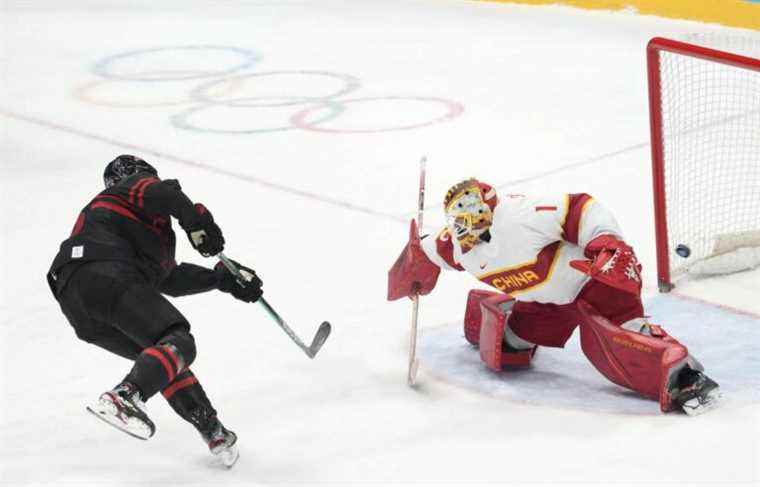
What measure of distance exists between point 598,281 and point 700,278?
118 cm

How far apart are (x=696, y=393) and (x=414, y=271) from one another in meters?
0.98

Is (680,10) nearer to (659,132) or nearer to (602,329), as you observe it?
(659,132)

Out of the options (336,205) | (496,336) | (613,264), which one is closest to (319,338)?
(496,336)

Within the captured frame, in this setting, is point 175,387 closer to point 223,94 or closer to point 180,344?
point 180,344

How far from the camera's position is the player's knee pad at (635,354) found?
3367 millimetres

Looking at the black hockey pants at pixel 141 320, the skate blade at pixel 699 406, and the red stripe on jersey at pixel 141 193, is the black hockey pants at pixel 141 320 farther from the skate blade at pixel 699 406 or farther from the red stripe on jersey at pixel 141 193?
the skate blade at pixel 699 406

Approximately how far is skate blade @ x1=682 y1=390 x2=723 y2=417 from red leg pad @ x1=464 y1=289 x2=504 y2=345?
30.9 inches

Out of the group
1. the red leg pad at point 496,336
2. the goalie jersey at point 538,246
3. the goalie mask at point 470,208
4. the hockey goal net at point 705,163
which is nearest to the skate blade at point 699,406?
the goalie jersey at point 538,246

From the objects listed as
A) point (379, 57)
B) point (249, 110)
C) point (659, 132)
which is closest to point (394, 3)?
point (379, 57)

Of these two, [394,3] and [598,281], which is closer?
[598,281]

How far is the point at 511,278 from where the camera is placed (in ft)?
11.9

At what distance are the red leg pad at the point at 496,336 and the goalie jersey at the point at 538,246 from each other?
0.11 metres

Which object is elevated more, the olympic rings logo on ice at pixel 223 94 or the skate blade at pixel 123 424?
the skate blade at pixel 123 424

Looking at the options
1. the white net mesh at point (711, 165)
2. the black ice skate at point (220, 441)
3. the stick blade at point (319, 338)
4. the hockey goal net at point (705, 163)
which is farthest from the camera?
the white net mesh at point (711, 165)
